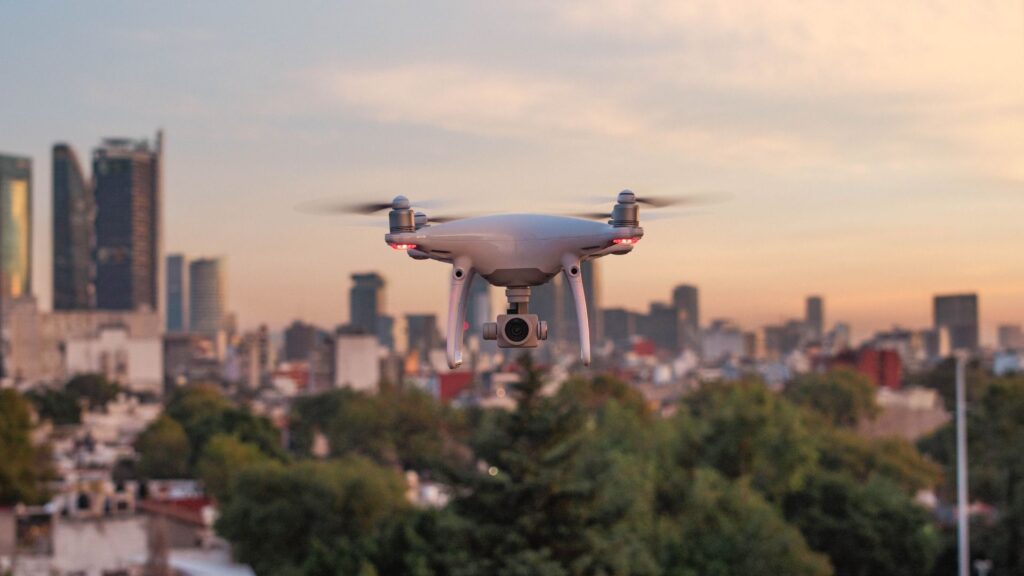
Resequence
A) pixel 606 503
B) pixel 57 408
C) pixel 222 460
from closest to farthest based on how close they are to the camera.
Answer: pixel 606 503
pixel 222 460
pixel 57 408

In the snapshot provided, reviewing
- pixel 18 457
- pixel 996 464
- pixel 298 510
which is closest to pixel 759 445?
pixel 996 464

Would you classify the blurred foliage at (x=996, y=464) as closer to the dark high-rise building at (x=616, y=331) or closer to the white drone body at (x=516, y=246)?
the white drone body at (x=516, y=246)

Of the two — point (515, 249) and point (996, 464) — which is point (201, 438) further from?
point (515, 249)

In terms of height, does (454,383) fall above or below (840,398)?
below

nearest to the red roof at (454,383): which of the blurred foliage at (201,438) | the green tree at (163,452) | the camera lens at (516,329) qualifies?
the blurred foliage at (201,438)

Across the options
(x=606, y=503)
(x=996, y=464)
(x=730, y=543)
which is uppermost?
(x=606, y=503)

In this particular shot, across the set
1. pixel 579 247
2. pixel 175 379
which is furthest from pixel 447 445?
pixel 175 379

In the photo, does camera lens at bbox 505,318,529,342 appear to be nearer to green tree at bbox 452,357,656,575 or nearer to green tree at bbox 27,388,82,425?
green tree at bbox 452,357,656,575

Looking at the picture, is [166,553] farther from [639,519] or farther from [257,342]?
[257,342]
